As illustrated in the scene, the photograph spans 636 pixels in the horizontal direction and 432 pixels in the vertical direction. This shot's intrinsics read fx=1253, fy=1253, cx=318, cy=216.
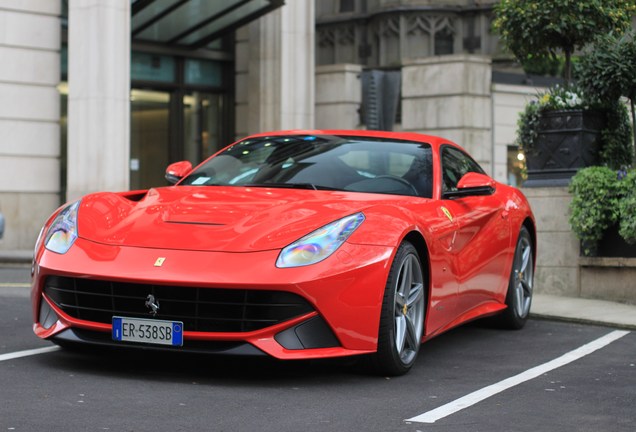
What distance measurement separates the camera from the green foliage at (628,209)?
1115 centimetres

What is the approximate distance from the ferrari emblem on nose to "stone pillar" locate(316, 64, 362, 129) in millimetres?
17916

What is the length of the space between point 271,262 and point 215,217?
59cm

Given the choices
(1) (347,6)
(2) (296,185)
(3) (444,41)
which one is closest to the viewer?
(2) (296,185)

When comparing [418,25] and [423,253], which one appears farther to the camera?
[418,25]

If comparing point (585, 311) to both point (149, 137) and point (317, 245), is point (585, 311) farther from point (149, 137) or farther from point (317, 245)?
point (149, 137)

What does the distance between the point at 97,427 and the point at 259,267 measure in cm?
142

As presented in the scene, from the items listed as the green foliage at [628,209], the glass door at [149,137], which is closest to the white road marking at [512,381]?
the green foliage at [628,209]

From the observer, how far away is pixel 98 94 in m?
19.9

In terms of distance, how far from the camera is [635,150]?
1276 cm

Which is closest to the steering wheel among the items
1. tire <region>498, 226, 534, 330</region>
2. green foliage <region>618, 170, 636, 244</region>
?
tire <region>498, 226, 534, 330</region>

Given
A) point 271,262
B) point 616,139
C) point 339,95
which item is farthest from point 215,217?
point 339,95

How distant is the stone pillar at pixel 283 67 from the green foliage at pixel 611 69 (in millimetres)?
11012

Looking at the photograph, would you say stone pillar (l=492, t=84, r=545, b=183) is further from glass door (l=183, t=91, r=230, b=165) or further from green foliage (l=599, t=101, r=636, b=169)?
green foliage (l=599, t=101, r=636, b=169)

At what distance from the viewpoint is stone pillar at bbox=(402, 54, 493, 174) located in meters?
22.7
